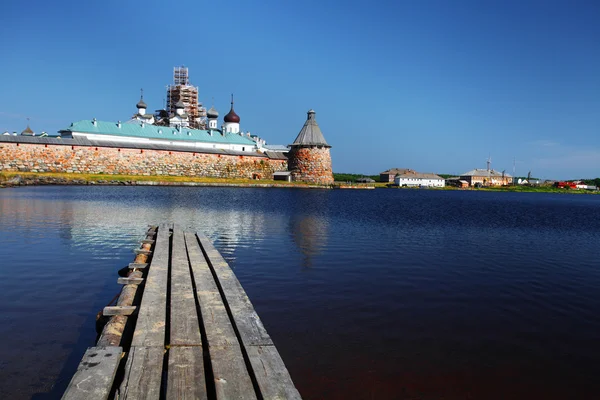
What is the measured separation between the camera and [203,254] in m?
9.60

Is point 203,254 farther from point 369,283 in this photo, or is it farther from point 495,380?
point 495,380

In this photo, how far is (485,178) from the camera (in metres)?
134

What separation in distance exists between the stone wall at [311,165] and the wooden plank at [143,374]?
66.1 m

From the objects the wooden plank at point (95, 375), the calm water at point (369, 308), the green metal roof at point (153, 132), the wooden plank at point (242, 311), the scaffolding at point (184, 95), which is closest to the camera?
the wooden plank at point (95, 375)

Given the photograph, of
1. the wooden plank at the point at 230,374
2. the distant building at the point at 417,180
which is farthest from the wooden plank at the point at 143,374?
the distant building at the point at 417,180

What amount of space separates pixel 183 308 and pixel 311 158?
65095mm

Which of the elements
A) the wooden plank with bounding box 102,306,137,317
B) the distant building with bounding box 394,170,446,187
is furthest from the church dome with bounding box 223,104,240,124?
the wooden plank with bounding box 102,306,137,317

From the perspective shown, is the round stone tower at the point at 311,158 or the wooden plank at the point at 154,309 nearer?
the wooden plank at the point at 154,309

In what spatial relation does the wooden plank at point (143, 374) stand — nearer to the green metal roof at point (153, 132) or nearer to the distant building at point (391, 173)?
the green metal roof at point (153, 132)

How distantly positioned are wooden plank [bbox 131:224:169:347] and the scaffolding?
8238 centimetres

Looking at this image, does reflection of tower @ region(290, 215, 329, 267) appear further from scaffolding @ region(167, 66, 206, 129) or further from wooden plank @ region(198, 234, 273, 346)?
scaffolding @ region(167, 66, 206, 129)

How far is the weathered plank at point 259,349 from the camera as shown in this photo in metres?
3.63

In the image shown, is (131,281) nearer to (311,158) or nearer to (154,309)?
(154,309)

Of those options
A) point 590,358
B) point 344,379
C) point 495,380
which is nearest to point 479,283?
point 590,358
